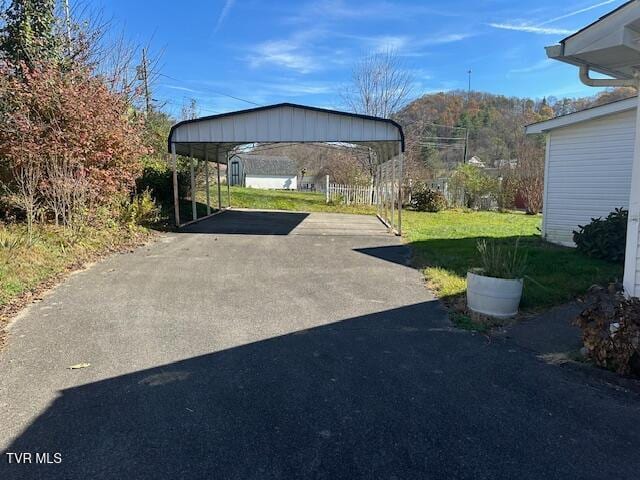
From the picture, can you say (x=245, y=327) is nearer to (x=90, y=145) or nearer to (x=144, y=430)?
(x=144, y=430)

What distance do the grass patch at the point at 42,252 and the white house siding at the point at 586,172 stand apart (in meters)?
10.0

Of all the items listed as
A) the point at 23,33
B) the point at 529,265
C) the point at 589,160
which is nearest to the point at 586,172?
the point at 589,160

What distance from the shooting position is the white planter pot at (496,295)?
→ 4941 mm

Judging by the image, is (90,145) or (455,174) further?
(455,174)

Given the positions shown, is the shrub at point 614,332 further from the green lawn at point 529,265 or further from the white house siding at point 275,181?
the white house siding at point 275,181

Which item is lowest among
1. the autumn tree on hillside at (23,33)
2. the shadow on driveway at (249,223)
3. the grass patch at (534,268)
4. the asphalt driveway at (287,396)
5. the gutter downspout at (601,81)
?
the asphalt driveway at (287,396)

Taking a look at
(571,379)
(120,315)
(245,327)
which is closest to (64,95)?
(120,315)

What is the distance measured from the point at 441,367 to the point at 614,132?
8.17 m

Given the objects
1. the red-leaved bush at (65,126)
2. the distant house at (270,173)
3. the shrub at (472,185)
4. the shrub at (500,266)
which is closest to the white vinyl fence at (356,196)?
the shrub at (472,185)

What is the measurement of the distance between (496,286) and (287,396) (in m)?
2.90

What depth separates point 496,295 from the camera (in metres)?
4.96

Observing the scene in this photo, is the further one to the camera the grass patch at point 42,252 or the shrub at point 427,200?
the shrub at point 427,200

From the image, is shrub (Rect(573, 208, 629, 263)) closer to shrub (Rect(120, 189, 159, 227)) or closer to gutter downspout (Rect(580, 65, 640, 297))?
gutter downspout (Rect(580, 65, 640, 297))

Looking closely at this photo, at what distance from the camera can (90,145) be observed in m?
9.16
